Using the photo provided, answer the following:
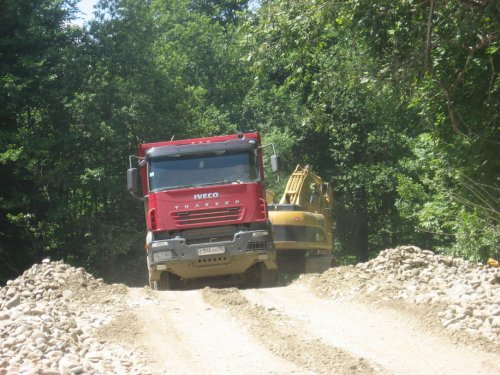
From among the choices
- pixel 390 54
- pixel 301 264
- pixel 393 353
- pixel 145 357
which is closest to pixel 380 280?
pixel 390 54

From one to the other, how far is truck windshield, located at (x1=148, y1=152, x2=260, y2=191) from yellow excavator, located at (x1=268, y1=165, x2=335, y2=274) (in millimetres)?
3597

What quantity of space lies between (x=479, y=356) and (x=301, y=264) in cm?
1217

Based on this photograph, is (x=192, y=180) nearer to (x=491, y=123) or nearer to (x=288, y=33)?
(x=288, y=33)

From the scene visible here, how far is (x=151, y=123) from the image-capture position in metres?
27.7

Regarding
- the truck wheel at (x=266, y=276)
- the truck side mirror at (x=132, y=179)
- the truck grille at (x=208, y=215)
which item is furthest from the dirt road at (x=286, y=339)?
the truck side mirror at (x=132, y=179)

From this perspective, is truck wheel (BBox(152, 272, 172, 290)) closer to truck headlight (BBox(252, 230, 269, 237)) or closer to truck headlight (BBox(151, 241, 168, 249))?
truck headlight (BBox(151, 241, 168, 249))

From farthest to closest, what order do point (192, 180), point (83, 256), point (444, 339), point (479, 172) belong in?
point (83, 256), point (192, 180), point (479, 172), point (444, 339)

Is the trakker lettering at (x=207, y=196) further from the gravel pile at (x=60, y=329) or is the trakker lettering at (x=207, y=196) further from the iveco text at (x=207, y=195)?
the gravel pile at (x=60, y=329)

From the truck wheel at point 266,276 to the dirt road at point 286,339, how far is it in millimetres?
3852

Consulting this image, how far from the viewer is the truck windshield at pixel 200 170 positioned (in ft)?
52.6

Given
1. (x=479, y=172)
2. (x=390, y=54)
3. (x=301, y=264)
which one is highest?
(x=390, y=54)

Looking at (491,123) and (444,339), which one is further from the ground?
(491,123)

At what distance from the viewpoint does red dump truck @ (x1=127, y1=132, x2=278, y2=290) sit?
15727 millimetres

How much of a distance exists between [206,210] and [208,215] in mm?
105
